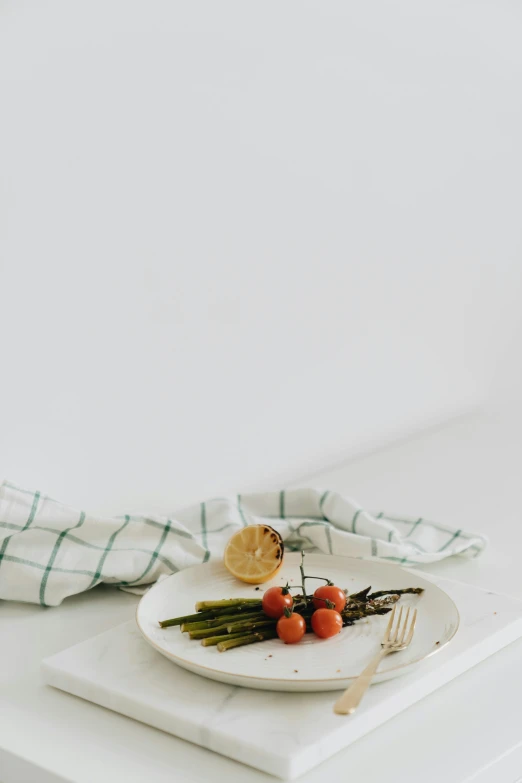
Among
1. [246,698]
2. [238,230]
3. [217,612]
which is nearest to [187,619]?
[217,612]

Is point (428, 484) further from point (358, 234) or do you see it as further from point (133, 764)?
point (133, 764)

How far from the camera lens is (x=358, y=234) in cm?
170

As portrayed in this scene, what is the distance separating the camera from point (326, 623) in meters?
0.86

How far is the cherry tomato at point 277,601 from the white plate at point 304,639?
4 cm

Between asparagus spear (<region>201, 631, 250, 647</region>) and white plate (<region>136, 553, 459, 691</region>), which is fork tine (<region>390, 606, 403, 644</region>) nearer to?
white plate (<region>136, 553, 459, 691</region>)

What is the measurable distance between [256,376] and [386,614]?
2.27 ft

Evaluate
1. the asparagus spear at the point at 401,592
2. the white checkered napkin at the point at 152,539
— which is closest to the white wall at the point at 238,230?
the white checkered napkin at the point at 152,539

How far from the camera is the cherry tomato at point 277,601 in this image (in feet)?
2.88

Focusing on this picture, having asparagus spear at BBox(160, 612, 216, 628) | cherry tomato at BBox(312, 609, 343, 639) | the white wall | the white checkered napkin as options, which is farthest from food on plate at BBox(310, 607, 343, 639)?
the white wall

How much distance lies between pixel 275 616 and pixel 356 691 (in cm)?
19

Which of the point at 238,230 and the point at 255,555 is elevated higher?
the point at 238,230

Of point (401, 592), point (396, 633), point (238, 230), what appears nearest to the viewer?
point (396, 633)

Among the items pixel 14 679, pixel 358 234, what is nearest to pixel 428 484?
pixel 358 234

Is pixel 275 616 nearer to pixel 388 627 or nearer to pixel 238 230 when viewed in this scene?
pixel 388 627
